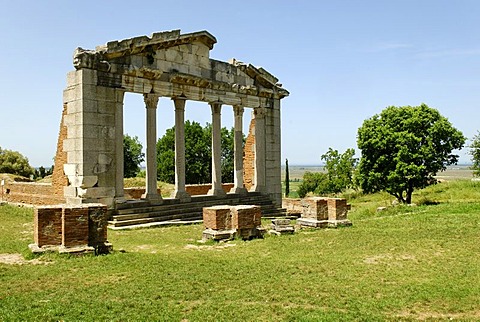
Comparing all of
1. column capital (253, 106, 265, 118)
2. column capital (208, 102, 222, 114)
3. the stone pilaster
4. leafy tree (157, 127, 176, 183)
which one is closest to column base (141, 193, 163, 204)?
column capital (208, 102, 222, 114)

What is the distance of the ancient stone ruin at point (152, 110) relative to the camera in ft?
60.9

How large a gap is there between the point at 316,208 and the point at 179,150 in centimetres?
786

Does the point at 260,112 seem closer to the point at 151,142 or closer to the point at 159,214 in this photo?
the point at 151,142

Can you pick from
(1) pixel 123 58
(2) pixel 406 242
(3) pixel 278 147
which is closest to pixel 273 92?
(3) pixel 278 147

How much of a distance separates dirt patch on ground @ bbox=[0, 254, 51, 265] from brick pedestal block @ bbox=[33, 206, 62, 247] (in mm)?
552

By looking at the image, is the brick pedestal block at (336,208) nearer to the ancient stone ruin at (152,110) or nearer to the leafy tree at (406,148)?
the ancient stone ruin at (152,110)

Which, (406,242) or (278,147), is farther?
(278,147)

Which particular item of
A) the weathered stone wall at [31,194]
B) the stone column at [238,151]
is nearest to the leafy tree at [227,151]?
the stone column at [238,151]

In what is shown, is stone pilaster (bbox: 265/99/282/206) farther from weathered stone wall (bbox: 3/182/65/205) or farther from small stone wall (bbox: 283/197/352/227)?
weathered stone wall (bbox: 3/182/65/205)

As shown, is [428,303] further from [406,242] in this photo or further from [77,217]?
[77,217]

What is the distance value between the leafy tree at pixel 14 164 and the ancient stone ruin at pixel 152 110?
3475cm

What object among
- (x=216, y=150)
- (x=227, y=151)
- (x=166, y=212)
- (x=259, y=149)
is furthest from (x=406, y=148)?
(x=227, y=151)

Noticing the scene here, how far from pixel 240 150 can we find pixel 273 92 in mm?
4226

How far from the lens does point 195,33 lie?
2239 centimetres
